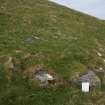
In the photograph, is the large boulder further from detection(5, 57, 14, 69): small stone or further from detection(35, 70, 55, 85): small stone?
detection(5, 57, 14, 69): small stone

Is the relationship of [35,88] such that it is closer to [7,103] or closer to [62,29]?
[7,103]

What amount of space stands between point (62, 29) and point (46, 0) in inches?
334

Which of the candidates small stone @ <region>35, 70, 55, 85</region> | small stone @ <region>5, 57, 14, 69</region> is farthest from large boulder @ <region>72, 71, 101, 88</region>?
small stone @ <region>5, 57, 14, 69</region>

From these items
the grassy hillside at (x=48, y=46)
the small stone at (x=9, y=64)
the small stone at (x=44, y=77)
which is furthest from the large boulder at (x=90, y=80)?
the small stone at (x=9, y=64)

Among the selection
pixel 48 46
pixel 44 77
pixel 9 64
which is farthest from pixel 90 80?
pixel 9 64

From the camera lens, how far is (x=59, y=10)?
26.4 m

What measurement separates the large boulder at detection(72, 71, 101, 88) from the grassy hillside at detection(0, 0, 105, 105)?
12.7 inches

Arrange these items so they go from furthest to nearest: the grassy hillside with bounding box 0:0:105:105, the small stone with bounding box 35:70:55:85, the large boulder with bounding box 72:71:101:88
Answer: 1. the large boulder with bounding box 72:71:101:88
2. the small stone with bounding box 35:70:55:85
3. the grassy hillside with bounding box 0:0:105:105

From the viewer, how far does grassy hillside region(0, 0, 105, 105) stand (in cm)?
1534

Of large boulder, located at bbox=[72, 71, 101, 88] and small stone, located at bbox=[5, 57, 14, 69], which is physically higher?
small stone, located at bbox=[5, 57, 14, 69]

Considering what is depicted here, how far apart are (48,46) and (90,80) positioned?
3193 mm

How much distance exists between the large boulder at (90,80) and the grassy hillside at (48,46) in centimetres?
32

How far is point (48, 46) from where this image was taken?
61.0 ft

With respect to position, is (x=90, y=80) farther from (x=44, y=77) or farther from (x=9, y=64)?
(x=9, y=64)
